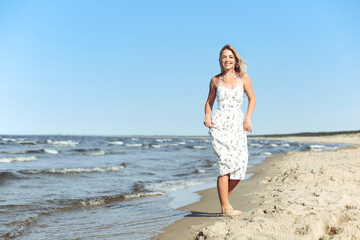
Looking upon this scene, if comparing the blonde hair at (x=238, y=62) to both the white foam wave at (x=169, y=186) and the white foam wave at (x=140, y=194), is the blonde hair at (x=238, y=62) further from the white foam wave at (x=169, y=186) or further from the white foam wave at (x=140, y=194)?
the white foam wave at (x=169, y=186)

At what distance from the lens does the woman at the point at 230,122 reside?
12.4 ft

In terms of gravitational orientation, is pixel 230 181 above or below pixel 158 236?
above

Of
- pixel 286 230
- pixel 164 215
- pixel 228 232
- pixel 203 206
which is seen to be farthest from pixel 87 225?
pixel 286 230

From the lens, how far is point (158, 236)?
3477 millimetres

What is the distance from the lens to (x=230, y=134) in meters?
3.79

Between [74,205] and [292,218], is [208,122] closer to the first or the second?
[292,218]

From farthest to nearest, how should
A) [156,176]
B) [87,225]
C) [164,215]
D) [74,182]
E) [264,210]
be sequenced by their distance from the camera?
[156,176], [74,182], [164,215], [87,225], [264,210]

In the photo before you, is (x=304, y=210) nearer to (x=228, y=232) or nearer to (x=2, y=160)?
(x=228, y=232)

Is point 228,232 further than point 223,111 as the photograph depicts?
No

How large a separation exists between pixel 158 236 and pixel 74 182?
5.61m

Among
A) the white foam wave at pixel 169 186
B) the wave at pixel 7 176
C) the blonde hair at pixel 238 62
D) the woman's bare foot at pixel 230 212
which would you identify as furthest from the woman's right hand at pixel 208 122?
the wave at pixel 7 176

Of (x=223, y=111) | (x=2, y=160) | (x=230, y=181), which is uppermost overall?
(x=223, y=111)

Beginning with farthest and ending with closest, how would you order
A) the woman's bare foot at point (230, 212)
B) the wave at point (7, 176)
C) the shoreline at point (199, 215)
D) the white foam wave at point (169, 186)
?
the wave at point (7, 176), the white foam wave at point (169, 186), the woman's bare foot at point (230, 212), the shoreline at point (199, 215)

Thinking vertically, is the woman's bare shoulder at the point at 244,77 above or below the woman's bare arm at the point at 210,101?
above
